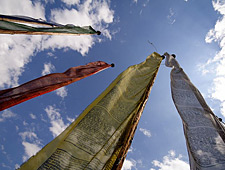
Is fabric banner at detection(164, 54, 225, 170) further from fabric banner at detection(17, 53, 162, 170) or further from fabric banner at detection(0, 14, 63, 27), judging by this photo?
fabric banner at detection(0, 14, 63, 27)

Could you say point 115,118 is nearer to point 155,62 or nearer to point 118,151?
point 118,151

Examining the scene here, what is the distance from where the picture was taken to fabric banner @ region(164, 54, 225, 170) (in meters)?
2.43

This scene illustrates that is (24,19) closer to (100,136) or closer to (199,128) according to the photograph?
(100,136)

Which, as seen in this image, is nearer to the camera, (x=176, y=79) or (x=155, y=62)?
(x=176, y=79)

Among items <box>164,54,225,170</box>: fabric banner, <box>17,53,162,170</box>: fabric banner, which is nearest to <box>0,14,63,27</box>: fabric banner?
<box>17,53,162,170</box>: fabric banner

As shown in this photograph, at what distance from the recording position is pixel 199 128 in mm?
2982

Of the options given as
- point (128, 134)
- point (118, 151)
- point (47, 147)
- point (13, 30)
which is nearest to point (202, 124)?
point (128, 134)

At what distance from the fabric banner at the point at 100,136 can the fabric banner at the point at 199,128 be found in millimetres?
874

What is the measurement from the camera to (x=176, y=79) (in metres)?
4.61

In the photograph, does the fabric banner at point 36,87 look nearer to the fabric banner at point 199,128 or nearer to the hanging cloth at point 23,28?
the hanging cloth at point 23,28

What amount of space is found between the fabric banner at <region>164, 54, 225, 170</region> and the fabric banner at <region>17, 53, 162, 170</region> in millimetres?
874

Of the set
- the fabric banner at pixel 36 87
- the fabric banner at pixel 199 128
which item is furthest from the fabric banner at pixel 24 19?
the fabric banner at pixel 199 128

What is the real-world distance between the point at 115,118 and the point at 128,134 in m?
0.38

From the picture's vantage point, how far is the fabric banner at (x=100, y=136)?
2.00m
